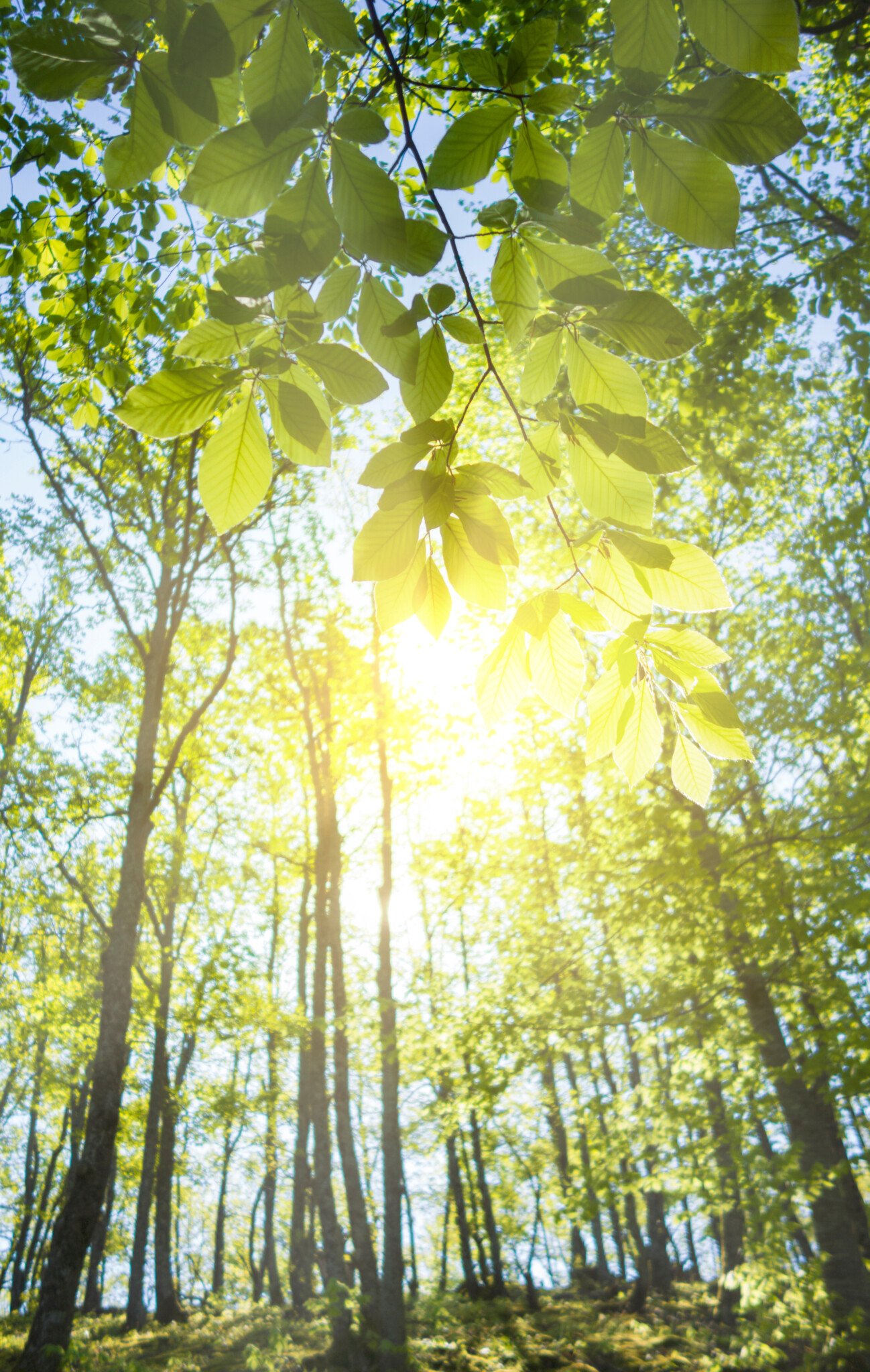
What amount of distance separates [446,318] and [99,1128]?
888 cm

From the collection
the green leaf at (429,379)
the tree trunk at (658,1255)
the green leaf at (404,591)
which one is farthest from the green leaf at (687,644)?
the tree trunk at (658,1255)

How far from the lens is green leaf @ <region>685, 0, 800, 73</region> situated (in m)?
0.72

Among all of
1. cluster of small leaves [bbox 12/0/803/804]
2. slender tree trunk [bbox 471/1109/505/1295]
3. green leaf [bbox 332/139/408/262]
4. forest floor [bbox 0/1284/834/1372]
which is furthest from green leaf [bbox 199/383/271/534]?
slender tree trunk [bbox 471/1109/505/1295]

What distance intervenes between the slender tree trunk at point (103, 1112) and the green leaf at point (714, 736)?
8.42 meters

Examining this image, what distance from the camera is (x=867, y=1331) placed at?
17.9 ft

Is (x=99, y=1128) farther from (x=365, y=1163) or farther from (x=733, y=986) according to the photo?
(x=365, y=1163)

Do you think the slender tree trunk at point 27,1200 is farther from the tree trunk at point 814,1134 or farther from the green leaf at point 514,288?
the green leaf at point 514,288

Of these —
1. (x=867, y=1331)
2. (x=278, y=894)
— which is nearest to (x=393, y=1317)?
(x=867, y=1331)

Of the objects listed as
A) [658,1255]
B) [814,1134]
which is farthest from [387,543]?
[658,1255]

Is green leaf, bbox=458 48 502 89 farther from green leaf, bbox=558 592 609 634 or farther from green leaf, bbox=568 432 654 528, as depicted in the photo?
green leaf, bbox=558 592 609 634

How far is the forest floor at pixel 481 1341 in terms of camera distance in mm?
10461

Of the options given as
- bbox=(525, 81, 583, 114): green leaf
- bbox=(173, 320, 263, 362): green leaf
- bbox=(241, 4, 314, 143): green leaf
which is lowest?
bbox=(173, 320, 263, 362): green leaf

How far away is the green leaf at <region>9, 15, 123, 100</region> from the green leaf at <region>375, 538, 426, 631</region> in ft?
2.19

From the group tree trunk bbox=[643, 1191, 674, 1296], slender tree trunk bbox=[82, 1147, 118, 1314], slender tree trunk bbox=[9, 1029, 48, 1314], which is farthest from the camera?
slender tree trunk bbox=[9, 1029, 48, 1314]
